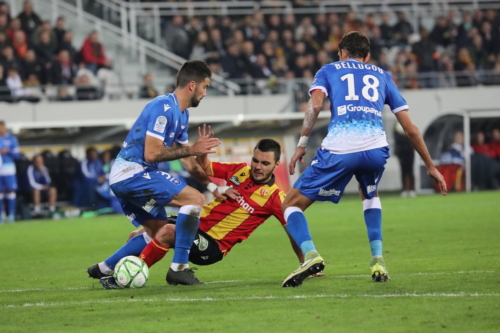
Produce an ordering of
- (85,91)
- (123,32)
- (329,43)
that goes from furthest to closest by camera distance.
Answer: (329,43), (123,32), (85,91)

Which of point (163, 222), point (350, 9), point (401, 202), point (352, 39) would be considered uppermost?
point (350, 9)

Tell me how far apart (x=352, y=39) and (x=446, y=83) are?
20.3 m

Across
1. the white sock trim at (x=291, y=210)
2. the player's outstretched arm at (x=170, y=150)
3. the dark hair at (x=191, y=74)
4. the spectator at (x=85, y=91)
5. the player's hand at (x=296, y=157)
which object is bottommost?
the white sock trim at (x=291, y=210)

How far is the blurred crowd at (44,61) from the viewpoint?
20875 millimetres

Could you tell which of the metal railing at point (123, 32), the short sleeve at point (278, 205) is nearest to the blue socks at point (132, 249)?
the short sleeve at point (278, 205)

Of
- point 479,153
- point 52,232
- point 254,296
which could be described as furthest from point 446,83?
point 254,296

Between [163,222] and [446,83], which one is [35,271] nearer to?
[163,222]

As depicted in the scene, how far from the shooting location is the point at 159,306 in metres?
6.14

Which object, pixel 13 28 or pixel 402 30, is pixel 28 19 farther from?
pixel 402 30

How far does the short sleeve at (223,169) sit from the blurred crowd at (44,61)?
13.4 metres

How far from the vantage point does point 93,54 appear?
2244 cm

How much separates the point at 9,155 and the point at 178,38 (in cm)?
752

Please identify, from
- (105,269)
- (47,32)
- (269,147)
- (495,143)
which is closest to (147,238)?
(105,269)

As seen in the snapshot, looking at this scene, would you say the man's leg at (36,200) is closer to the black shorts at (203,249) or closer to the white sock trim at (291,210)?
the black shorts at (203,249)
